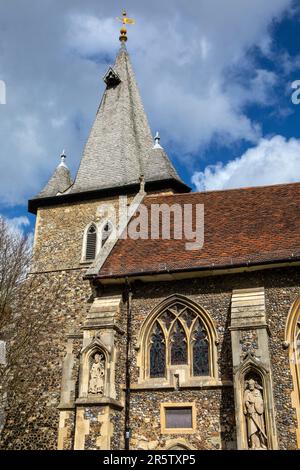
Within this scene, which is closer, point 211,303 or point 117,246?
point 211,303

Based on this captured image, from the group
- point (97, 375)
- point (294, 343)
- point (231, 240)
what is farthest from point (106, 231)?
point (294, 343)

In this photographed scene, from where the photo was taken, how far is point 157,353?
1275 cm

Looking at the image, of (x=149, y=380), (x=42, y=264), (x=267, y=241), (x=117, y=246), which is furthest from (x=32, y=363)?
(x=267, y=241)

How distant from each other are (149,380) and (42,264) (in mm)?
9773

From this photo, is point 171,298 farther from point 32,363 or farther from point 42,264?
point 42,264

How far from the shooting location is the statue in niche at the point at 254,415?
10.3 m

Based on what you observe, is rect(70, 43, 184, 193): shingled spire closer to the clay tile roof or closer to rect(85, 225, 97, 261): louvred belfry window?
rect(85, 225, 97, 261): louvred belfry window

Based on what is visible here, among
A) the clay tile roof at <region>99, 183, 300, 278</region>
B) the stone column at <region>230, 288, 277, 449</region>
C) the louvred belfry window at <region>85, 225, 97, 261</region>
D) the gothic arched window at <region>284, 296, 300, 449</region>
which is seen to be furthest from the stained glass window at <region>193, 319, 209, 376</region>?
the louvred belfry window at <region>85, 225, 97, 261</region>

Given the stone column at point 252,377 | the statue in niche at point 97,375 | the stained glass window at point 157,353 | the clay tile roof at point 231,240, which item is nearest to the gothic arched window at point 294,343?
the stone column at point 252,377

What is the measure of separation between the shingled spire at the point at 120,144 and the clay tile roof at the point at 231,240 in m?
5.15

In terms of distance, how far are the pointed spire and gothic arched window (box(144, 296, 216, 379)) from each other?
11424 mm

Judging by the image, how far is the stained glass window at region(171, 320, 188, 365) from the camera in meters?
12.5

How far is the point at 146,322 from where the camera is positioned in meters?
12.9

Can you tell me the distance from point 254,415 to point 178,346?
2806 mm
